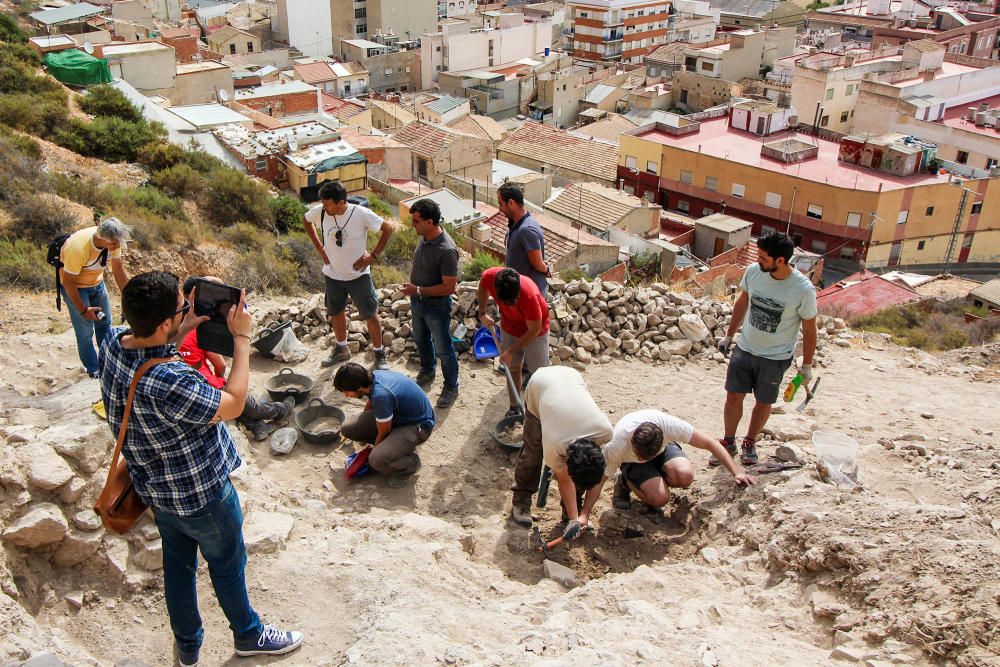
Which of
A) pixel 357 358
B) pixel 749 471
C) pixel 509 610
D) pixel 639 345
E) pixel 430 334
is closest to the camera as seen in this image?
pixel 509 610

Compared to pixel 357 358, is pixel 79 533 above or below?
above

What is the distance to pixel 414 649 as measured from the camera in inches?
141

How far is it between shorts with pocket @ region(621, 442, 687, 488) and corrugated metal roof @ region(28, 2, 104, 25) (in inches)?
1403

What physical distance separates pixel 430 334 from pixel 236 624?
3.54m

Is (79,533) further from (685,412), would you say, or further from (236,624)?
(685,412)

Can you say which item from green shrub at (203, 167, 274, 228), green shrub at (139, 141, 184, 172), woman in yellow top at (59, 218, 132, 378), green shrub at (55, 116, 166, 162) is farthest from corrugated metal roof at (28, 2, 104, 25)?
woman in yellow top at (59, 218, 132, 378)

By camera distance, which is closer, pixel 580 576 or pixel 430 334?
pixel 580 576

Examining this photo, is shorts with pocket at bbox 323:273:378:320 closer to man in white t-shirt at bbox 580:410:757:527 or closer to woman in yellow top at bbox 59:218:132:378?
woman in yellow top at bbox 59:218:132:378

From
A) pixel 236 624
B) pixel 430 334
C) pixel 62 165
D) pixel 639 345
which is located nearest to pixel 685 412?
pixel 639 345

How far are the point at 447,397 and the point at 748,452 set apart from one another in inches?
99.2

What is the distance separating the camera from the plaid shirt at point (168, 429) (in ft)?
9.70

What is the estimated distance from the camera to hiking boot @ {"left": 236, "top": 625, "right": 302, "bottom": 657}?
3.60 m

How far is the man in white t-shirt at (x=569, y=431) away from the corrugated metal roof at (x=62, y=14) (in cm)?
3527

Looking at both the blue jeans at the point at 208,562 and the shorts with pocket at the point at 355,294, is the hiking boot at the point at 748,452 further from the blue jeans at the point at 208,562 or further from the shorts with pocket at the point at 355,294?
the blue jeans at the point at 208,562
